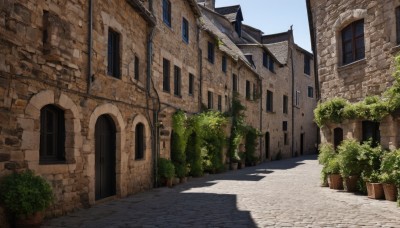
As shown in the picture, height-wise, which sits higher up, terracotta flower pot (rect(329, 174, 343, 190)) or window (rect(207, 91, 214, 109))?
window (rect(207, 91, 214, 109))

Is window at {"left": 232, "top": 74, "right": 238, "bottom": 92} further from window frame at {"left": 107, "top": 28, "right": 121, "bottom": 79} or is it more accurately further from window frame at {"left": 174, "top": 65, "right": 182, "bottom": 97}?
window frame at {"left": 107, "top": 28, "right": 121, "bottom": 79}

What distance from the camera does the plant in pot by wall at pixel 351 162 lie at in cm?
1115

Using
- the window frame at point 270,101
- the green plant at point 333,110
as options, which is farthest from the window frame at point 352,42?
the window frame at point 270,101

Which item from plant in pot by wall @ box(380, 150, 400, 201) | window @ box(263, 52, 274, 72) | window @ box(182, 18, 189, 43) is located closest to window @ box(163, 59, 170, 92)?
window @ box(182, 18, 189, 43)

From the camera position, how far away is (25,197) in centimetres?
627

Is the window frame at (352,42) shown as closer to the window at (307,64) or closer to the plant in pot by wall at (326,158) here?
the plant in pot by wall at (326,158)

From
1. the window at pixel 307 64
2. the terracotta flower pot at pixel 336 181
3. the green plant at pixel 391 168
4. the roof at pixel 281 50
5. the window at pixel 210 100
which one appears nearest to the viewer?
the green plant at pixel 391 168

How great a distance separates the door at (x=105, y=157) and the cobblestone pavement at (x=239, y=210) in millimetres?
555

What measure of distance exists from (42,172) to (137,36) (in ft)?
19.3

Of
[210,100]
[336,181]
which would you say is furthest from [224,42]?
[336,181]

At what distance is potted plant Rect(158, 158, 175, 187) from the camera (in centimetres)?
1314

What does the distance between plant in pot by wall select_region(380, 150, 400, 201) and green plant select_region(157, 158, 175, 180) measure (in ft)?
21.3

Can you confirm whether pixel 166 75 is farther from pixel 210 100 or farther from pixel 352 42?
pixel 352 42

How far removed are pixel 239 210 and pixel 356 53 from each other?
23.6ft
